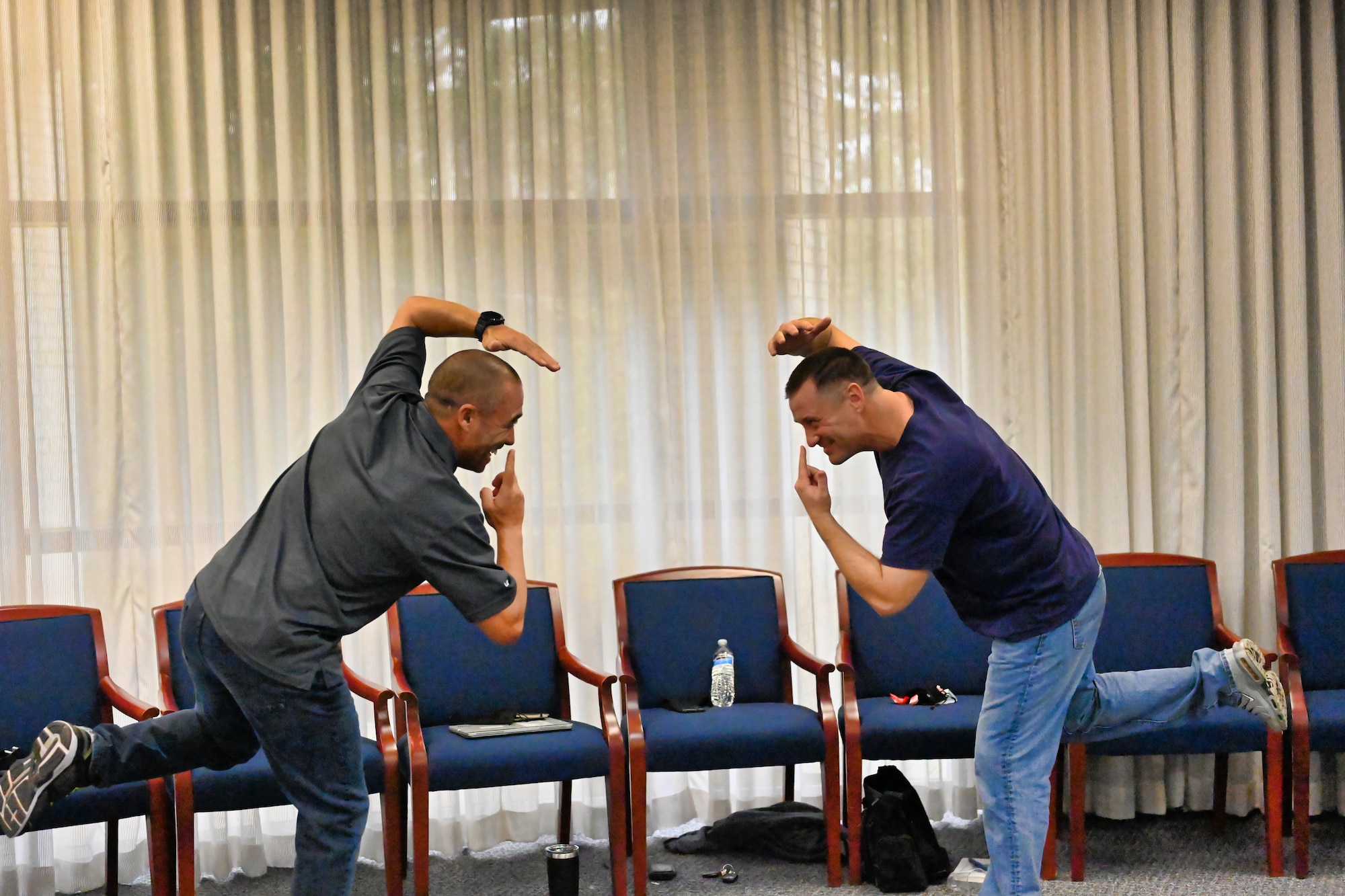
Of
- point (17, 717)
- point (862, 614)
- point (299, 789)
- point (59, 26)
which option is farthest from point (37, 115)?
point (862, 614)

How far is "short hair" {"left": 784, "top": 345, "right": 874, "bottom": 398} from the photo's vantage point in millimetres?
2840

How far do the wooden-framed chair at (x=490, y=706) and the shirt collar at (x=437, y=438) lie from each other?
1322 millimetres

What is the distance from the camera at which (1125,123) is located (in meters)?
4.76

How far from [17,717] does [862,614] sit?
112 inches

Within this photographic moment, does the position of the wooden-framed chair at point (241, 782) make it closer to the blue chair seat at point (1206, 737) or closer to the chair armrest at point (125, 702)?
the chair armrest at point (125, 702)

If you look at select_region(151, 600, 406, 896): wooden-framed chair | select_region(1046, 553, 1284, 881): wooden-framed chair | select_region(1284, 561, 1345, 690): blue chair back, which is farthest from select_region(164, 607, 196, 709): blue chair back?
select_region(1284, 561, 1345, 690): blue chair back

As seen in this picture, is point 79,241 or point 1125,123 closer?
point 79,241

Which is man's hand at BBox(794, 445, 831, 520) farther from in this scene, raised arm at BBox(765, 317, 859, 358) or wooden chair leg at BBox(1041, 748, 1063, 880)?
wooden chair leg at BBox(1041, 748, 1063, 880)

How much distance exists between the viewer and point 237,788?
11.9ft

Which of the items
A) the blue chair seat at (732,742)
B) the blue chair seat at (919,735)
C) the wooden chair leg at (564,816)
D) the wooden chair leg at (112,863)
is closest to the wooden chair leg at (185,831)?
the wooden chair leg at (112,863)

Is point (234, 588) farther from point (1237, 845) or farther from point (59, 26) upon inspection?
point (1237, 845)

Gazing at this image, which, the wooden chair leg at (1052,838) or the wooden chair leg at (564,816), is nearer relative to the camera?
the wooden chair leg at (1052,838)

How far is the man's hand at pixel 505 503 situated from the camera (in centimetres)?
271

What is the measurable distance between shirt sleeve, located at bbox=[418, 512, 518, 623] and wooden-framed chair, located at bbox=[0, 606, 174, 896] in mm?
1576
